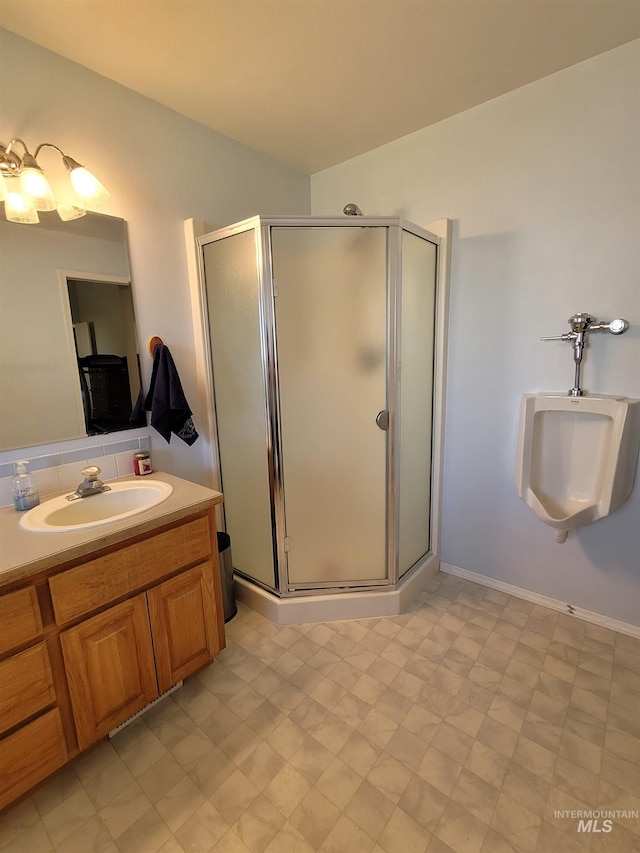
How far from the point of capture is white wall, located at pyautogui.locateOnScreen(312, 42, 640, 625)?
5.33 ft

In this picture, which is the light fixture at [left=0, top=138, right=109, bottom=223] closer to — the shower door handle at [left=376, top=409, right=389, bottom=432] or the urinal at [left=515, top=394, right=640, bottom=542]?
the shower door handle at [left=376, top=409, right=389, bottom=432]

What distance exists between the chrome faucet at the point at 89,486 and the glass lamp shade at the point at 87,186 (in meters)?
1.06

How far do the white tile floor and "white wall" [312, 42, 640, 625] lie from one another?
1.40ft

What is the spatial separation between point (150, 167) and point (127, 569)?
1.77 meters

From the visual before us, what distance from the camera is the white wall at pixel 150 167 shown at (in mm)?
1443

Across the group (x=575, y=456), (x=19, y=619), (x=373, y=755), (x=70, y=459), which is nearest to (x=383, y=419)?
(x=575, y=456)

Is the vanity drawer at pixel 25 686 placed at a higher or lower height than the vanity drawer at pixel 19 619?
lower

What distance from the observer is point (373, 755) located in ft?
4.33

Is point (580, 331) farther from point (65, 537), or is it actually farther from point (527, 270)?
point (65, 537)

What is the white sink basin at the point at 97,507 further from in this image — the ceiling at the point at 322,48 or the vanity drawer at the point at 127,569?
the ceiling at the point at 322,48

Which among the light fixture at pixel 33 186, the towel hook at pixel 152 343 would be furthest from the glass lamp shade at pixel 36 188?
the towel hook at pixel 152 343

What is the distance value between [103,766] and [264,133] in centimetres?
287

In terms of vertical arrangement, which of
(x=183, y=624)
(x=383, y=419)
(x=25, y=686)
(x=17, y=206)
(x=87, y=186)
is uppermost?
(x=87, y=186)

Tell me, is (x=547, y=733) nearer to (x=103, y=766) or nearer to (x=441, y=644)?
(x=441, y=644)
